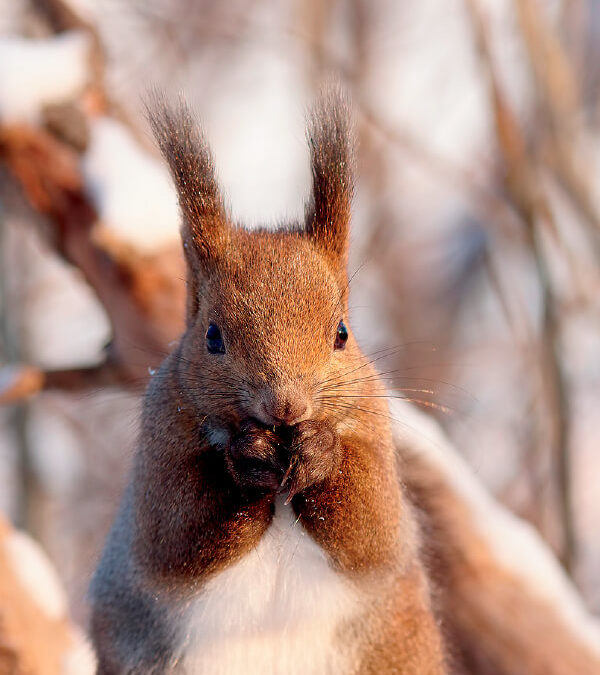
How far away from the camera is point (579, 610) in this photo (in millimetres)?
3318

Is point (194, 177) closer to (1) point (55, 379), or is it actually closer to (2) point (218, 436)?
(2) point (218, 436)

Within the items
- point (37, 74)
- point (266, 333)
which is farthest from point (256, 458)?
point (37, 74)

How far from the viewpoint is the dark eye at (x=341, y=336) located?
2090 mm

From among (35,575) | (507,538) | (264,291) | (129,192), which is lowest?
(507,538)

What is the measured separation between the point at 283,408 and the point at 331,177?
2.67 ft

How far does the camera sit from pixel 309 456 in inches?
75.9

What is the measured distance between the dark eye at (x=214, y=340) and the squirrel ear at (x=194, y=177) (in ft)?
0.82

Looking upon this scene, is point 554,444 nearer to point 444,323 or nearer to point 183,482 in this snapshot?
point 183,482

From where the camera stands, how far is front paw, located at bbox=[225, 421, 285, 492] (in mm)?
1888

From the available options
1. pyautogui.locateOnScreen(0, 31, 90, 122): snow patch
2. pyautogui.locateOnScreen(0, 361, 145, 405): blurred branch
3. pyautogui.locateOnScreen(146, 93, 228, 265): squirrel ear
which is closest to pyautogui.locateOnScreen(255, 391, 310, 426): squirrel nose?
pyautogui.locateOnScreen(146, 93, 228, 265): squirrel ear

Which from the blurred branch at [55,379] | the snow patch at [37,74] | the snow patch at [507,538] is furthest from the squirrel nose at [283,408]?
the snow patch at [37,74]

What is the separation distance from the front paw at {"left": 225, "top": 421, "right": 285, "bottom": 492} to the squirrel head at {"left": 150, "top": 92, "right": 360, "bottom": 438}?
0.12 ft

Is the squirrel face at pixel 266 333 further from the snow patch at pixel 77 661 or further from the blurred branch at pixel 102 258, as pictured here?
the snow patch at pixel 77 661

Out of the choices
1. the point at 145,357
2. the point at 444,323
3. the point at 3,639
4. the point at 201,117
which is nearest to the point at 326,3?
the point at 444,323
